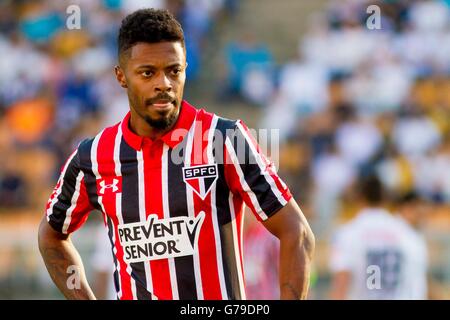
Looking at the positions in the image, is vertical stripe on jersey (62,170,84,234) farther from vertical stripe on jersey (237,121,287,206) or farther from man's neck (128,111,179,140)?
vertical stripe on jersey (237,121,287,206)

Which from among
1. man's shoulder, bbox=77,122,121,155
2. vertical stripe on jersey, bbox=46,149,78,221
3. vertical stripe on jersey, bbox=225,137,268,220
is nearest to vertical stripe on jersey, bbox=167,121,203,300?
vertical stripe on jersey, bbox=225,137,268,220

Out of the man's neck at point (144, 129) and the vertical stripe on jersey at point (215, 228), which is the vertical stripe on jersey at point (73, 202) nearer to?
the man's neck at point (144, 129)

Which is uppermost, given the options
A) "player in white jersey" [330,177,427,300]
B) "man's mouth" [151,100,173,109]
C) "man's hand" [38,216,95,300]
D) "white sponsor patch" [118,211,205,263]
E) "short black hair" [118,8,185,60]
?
"short black hair" [118,8,185,60]

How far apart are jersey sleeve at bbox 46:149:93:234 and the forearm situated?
1.01 meters

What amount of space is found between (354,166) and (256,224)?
4.48m

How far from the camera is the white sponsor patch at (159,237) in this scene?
4387mm

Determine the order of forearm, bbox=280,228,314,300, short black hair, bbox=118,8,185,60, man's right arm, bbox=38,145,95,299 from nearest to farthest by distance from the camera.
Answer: forearm, bbox=280,228,314,300 → short black hair, bbox=118,8,185,60 → man's right arm, bbox=38,145,95,299

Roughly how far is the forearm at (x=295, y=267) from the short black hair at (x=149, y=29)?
3.14 feet

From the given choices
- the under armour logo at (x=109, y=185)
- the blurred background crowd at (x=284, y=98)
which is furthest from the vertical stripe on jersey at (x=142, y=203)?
the blurred background crowd at (x=284, y=98)

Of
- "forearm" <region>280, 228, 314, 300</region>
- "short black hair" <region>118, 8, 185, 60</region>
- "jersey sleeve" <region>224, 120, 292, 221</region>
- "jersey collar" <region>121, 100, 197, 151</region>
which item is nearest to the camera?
"forearm" <region>280, 228, 314, 300</region>

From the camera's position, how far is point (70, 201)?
476 cm

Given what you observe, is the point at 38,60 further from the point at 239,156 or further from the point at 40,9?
the point at 239,156

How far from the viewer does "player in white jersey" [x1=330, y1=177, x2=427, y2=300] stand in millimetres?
7457

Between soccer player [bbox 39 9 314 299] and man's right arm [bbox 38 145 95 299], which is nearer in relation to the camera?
soccer player [bbox 39 9 314 299]
